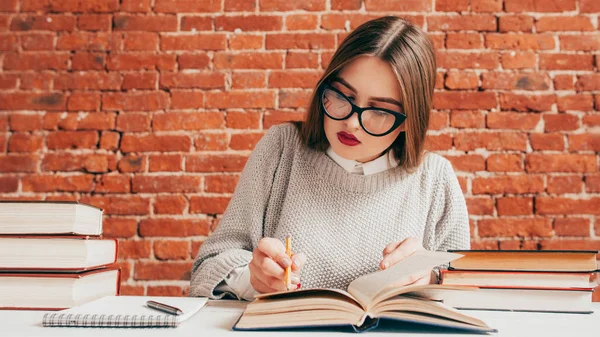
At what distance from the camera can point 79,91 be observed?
1.85 m

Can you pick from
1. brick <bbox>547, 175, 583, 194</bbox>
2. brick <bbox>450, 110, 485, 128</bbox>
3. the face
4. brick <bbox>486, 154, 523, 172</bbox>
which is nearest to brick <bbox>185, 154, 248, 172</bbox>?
the face

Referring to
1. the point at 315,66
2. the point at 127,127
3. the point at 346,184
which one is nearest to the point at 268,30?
the point at 315,66

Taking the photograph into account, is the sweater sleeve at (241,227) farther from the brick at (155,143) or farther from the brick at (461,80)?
the brick at (461,80)

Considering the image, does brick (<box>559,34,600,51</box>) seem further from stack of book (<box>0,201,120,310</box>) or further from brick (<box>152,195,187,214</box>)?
stack of book (<box>0,201,120,310</box>)

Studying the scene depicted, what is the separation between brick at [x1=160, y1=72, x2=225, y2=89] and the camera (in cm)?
183

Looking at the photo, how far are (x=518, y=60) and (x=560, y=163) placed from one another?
0.41 meters

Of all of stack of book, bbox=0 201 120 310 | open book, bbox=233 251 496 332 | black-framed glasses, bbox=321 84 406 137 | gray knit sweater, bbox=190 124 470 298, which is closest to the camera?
open book, bbox=233 251 496 332

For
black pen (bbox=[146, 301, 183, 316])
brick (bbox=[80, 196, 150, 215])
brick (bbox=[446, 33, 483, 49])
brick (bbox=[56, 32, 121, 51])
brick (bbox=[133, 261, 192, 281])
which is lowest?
brick (bbox=[133, 261, 192, 281])

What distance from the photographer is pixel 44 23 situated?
1.87m

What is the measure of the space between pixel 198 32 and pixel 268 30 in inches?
10.6

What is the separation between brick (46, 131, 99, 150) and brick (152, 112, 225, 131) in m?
0.24

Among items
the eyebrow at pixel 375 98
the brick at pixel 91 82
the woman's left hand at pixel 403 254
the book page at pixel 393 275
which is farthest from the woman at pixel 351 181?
the brick at pixel 91 82

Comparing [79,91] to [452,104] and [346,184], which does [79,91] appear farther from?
[452,104]

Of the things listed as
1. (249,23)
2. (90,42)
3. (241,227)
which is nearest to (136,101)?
(90,42)
